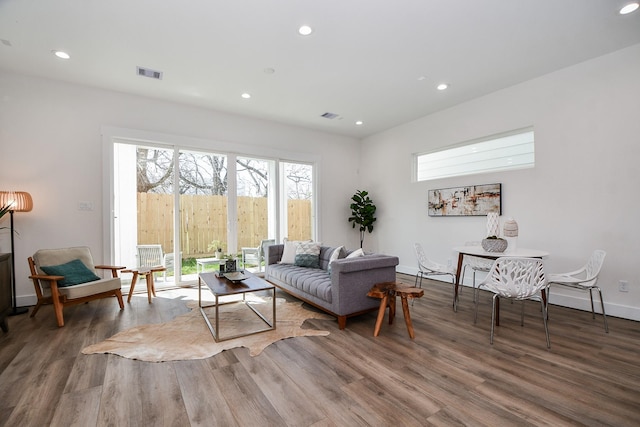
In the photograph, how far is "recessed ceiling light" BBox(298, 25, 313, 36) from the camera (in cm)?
288

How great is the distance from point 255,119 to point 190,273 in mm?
3167

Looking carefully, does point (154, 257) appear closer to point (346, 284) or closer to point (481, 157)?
point (346, 284)

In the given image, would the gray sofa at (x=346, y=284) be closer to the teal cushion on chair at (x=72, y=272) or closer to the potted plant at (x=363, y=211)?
the teal cushion on chair at (x=72, y=272)

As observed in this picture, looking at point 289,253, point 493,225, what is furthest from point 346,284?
point 493,225

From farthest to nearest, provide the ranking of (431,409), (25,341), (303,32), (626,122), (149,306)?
(149,306)
(626,122)
(303,32)
(25,341)
(431,409)

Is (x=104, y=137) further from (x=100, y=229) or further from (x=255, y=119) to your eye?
(x=255, y=119)

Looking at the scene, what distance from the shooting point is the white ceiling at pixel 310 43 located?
2.63 metres

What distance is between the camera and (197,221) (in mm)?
5098

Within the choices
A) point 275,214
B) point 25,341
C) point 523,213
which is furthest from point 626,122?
point 25,341

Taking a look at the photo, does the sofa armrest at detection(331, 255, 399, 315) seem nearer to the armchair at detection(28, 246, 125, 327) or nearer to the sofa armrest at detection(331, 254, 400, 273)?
the sofa armrest at detection(331, 254, 400, 273)

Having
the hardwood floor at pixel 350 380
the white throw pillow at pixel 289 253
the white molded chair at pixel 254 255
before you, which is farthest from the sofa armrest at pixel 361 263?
the white molded chair at pixel 254 255

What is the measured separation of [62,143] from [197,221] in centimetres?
216

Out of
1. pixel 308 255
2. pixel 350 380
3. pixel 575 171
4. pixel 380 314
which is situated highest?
pixel 575 171

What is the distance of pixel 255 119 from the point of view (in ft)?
18.4
